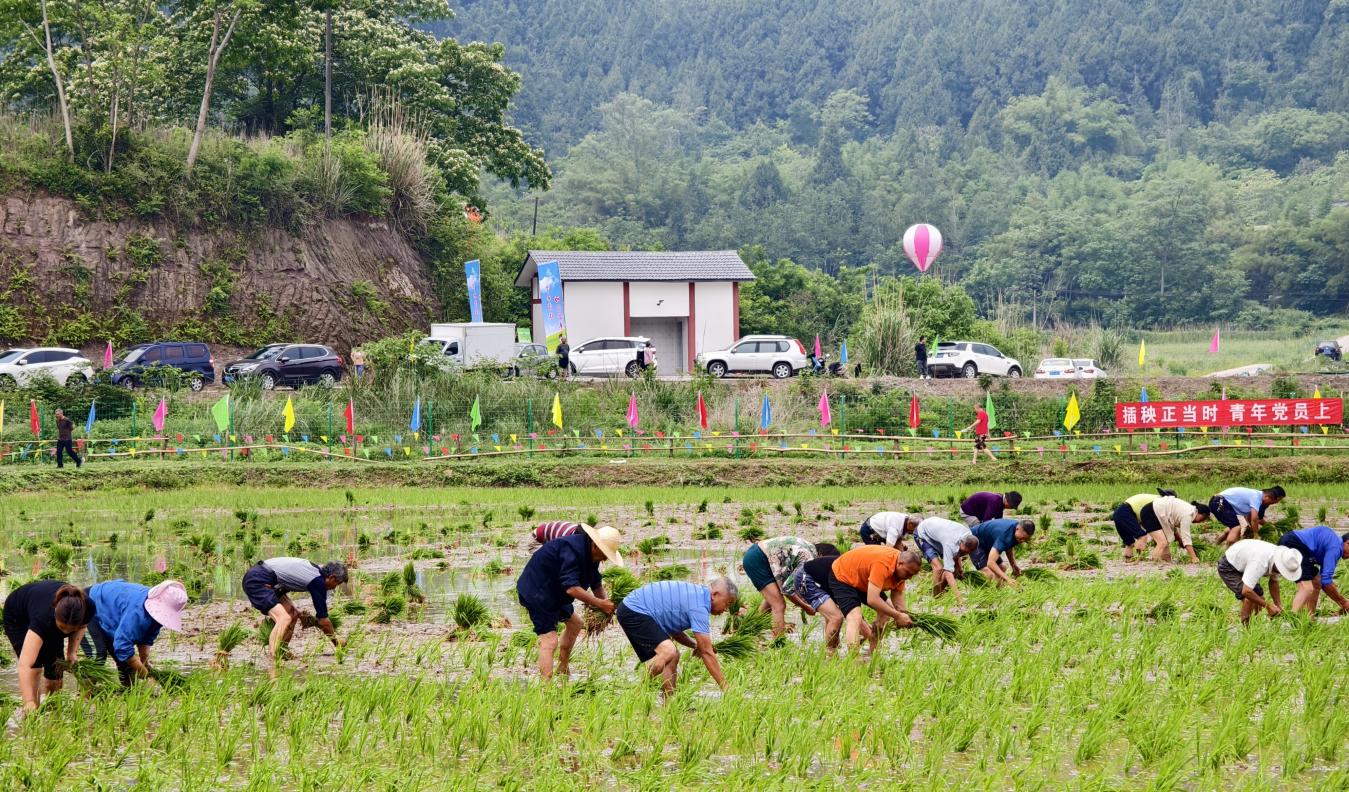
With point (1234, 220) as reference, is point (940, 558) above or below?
below

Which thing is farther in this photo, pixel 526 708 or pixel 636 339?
pixel 636 339

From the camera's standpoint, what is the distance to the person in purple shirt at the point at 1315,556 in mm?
11922

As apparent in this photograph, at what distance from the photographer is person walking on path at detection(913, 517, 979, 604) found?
13.5 metres

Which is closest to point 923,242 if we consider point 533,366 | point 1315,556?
point 533,366

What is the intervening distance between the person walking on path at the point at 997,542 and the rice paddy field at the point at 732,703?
0.99ft

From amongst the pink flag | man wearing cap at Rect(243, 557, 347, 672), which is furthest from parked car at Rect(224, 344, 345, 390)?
man wearing cap at Rect(243, 557, 347, 672)

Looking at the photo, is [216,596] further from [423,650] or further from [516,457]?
[516,457]

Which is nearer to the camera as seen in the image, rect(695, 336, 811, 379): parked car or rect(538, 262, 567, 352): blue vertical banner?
rect(695, 336, 811, 379): parked car

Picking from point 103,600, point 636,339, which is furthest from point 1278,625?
point 636,339

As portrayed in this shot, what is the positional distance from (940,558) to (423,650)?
5092 mm

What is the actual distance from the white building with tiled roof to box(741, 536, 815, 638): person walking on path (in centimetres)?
3411

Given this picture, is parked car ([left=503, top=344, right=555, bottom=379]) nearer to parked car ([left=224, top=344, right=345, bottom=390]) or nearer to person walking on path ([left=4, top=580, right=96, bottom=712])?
parked car ([left=224, top=344, right=345, bottom=390])

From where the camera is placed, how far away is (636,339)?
40.6 m

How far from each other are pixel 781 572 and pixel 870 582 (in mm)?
1411
